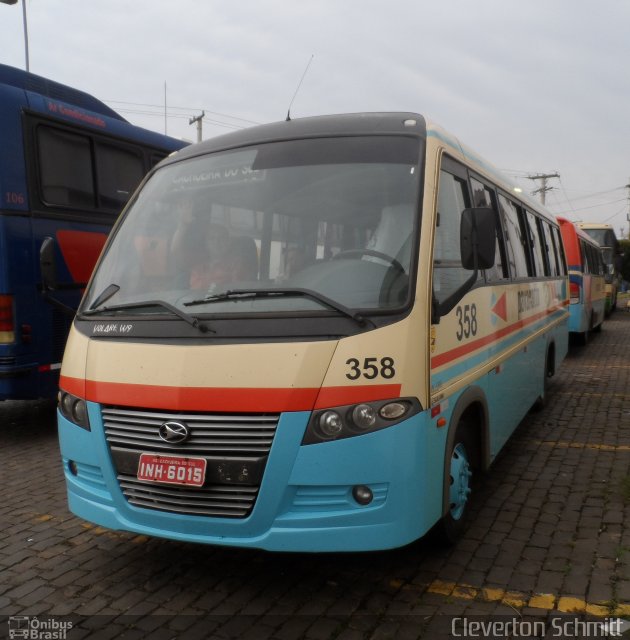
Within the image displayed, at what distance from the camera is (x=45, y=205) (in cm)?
743

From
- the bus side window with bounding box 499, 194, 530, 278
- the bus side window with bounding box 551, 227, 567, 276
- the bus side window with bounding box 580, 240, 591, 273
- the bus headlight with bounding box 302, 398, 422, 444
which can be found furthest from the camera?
the bus side window with bounding box 580, 240, 591, 273

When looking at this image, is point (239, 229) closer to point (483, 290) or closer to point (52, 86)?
point (483, 290)

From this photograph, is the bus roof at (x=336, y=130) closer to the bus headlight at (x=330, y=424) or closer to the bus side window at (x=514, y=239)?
the bus side window at (x=514, y=239)

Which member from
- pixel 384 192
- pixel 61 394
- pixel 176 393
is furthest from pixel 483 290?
pixel 61 394

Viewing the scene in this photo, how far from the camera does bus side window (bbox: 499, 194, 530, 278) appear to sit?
19.7 feet

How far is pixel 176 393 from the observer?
343 cm

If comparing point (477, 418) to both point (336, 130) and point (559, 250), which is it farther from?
point (559, 250)

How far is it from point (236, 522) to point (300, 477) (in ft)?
1.35

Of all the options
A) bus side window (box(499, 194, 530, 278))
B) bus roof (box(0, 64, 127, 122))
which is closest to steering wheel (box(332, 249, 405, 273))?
bus side window (box(499, 194, 530, 278))

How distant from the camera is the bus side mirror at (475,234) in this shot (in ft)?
12.8

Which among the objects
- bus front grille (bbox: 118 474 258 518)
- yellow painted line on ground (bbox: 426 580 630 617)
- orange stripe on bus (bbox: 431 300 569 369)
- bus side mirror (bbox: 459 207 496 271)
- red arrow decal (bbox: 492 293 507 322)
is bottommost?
yellow painted line on ground (bbox: 426 580 630 617)

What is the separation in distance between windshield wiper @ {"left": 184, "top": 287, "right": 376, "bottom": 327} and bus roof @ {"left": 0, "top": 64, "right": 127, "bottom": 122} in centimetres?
512

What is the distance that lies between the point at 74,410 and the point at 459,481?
7.67ft
